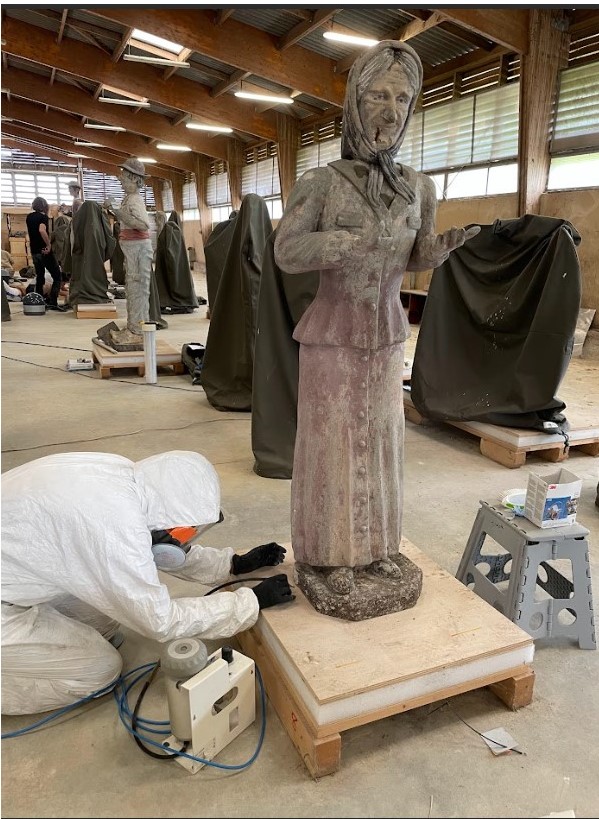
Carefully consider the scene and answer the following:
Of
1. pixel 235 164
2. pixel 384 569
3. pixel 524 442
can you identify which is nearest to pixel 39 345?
pixel 524 442

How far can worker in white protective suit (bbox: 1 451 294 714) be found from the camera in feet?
6.56

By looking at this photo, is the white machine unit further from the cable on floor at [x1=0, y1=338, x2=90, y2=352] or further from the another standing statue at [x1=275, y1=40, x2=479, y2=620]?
the cable on floor at [x1=0, y1=338, x2=90, y2=352]

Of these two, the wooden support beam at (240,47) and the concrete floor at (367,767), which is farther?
the wooden support beam at (240,47)

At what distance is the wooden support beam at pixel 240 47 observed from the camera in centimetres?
965

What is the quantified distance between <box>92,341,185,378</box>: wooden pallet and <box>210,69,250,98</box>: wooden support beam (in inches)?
300

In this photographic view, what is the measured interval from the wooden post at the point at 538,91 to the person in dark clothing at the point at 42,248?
9205 millimetres

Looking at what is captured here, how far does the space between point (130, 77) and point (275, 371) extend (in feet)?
38.9

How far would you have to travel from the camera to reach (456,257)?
4926 millimetres

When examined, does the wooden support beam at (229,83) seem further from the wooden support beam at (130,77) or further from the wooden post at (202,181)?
the wooden post at (202,181)

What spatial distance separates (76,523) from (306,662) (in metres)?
0.89

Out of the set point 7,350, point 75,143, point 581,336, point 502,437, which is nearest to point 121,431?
point 502,437

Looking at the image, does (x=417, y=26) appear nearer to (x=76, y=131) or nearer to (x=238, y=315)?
(x=238, y=315)

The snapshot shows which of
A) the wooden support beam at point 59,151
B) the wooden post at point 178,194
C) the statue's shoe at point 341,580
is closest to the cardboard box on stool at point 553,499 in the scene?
the statue's shoe at point 341,580

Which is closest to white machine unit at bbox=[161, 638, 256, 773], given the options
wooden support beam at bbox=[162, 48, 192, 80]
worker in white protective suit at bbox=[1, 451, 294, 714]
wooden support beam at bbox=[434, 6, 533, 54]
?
worker in white protective suit at bbox=[1, 451, 294, 714]
